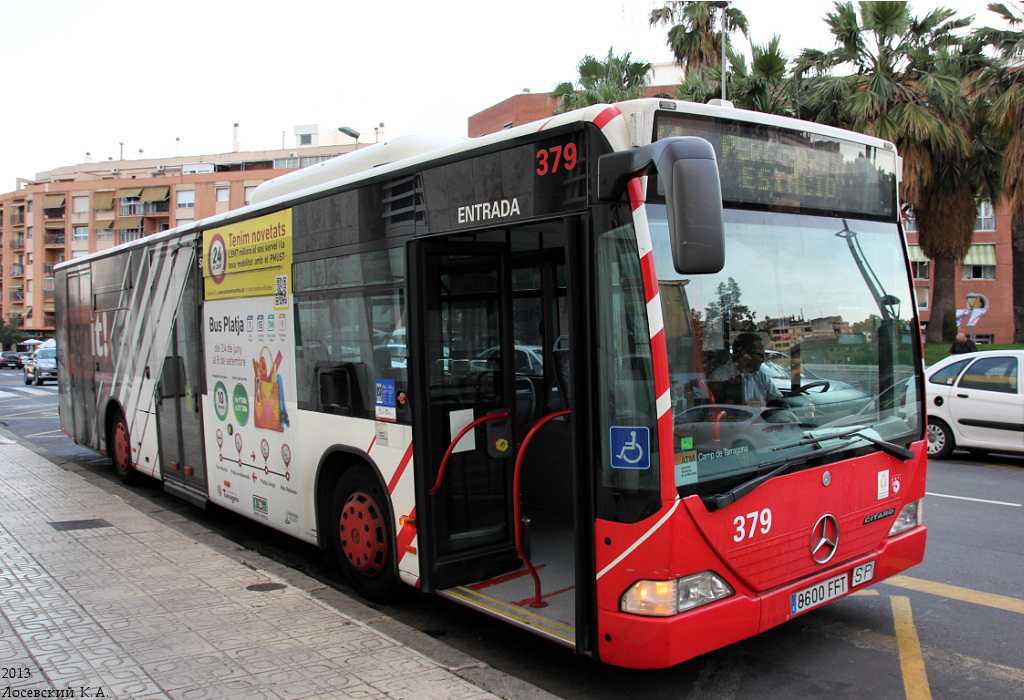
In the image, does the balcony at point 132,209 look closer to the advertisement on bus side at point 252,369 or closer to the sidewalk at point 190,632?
the advertisement on bus side at point 252,369

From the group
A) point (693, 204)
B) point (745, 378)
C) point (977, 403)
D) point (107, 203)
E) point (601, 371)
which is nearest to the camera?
point (693, 204)

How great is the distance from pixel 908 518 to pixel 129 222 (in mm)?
77289

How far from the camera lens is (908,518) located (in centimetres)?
468

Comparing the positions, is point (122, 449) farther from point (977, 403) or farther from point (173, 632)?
point (977, 403)

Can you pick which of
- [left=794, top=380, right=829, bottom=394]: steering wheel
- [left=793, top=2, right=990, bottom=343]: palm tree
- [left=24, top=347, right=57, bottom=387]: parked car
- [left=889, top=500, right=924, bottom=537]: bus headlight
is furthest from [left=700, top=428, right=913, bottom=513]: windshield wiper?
[left=24, top=347, right=57, bottom=387]: parked car

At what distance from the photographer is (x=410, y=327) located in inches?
190

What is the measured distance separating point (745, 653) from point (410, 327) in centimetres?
278

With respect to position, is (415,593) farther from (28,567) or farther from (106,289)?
(106,289)

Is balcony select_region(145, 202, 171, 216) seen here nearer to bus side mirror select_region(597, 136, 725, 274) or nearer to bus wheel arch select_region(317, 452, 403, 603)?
bus wheel arch select_region(317, 452, 403, 603)

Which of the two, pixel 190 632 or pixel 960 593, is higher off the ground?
pixel 190 632

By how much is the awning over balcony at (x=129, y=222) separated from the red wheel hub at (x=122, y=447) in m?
67.5

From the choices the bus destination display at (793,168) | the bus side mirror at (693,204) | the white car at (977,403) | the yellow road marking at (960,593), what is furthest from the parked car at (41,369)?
the bus side mirror at (693,204)

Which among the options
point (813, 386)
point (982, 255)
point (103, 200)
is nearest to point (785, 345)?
point (813, 386)

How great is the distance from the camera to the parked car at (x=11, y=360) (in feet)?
202
